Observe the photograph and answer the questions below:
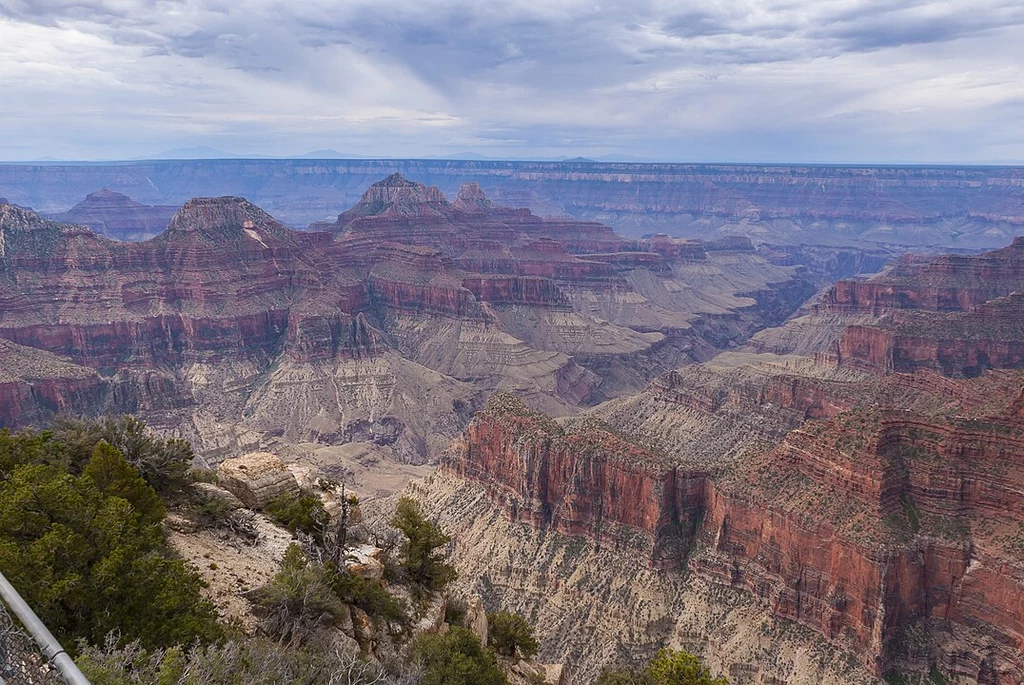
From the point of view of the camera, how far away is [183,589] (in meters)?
19.6

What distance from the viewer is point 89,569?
57.8ft

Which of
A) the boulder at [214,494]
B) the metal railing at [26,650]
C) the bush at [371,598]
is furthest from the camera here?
the boulder at [214,494]

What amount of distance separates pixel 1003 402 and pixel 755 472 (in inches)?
1252

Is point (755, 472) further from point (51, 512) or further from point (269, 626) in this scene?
point (51, 512)

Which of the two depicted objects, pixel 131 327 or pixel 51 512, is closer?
pixel 51 512

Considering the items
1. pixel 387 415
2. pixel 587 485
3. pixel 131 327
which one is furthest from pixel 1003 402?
pixel 131 327

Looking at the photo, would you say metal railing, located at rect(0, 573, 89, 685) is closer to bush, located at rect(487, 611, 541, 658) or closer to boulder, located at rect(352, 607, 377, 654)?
boulder, located at rect(352, 607, 377, 654)

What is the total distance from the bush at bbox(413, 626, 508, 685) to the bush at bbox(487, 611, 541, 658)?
8028mm

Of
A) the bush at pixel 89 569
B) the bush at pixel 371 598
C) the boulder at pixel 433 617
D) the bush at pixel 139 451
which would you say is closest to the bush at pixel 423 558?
the boulder at pixel 433 617

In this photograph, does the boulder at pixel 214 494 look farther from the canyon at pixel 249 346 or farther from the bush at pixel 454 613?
the canyon at pixel 249 346

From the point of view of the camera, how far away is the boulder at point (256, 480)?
33.2m

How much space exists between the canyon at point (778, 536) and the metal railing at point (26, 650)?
45.5 meters

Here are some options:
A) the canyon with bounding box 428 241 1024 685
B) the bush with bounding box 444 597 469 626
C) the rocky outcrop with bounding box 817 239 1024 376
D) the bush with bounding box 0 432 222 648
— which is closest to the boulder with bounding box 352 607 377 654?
the bush with bounding box 0 432 222 648

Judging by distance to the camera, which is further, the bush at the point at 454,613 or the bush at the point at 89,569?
→ the bush at the point at 454,613
